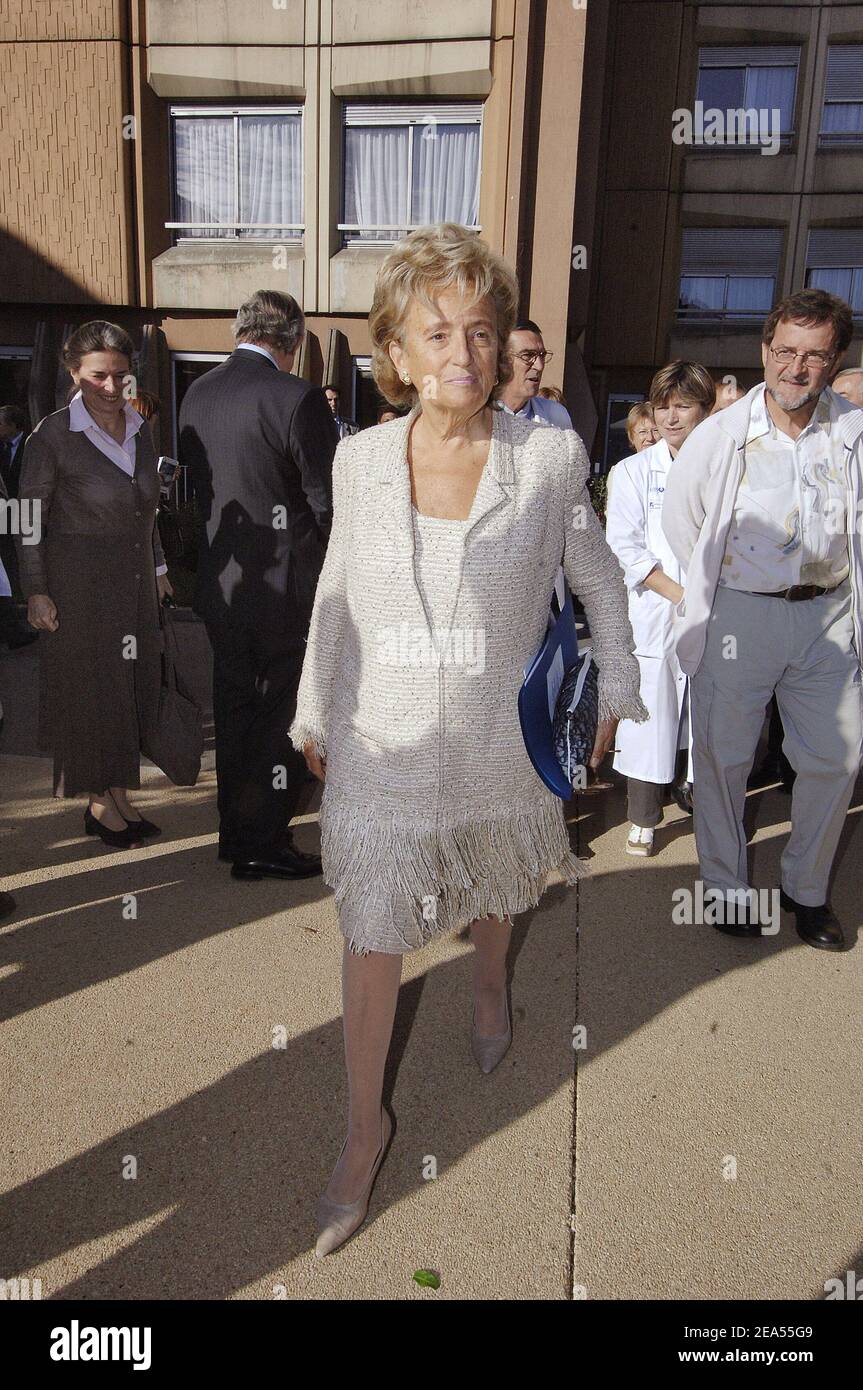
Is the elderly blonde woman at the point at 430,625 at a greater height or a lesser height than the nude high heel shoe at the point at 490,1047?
greater

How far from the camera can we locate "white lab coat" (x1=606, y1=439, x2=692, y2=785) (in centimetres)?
435

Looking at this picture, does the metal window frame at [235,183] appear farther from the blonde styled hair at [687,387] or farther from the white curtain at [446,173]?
the blonde styled hair at [687,387]

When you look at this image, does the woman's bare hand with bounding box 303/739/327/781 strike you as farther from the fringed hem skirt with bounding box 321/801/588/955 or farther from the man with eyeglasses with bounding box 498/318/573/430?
the man with eyeglasses with bounding box 498/318/573/430

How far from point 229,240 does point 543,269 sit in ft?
15.8

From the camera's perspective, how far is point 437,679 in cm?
223

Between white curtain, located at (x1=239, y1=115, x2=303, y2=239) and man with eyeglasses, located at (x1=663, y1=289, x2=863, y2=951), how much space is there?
1305 centimetres

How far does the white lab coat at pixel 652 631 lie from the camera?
435cm

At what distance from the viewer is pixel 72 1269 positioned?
2195mm

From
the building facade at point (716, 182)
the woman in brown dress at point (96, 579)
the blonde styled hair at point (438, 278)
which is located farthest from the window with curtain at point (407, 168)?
the blonde styled hair at point (438, 278)

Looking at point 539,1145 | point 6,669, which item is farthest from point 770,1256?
point 6,669

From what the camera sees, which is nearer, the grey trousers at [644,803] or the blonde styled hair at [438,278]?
the blonde styled hair at [438,278]

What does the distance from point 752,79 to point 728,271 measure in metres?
3.39

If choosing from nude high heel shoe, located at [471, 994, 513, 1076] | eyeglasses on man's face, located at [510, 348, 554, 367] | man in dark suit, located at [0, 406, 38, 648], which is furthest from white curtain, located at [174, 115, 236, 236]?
nude high heel shoe, located at [471, 994, 513, 1076]

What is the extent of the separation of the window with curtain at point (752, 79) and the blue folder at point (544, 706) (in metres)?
19.0
